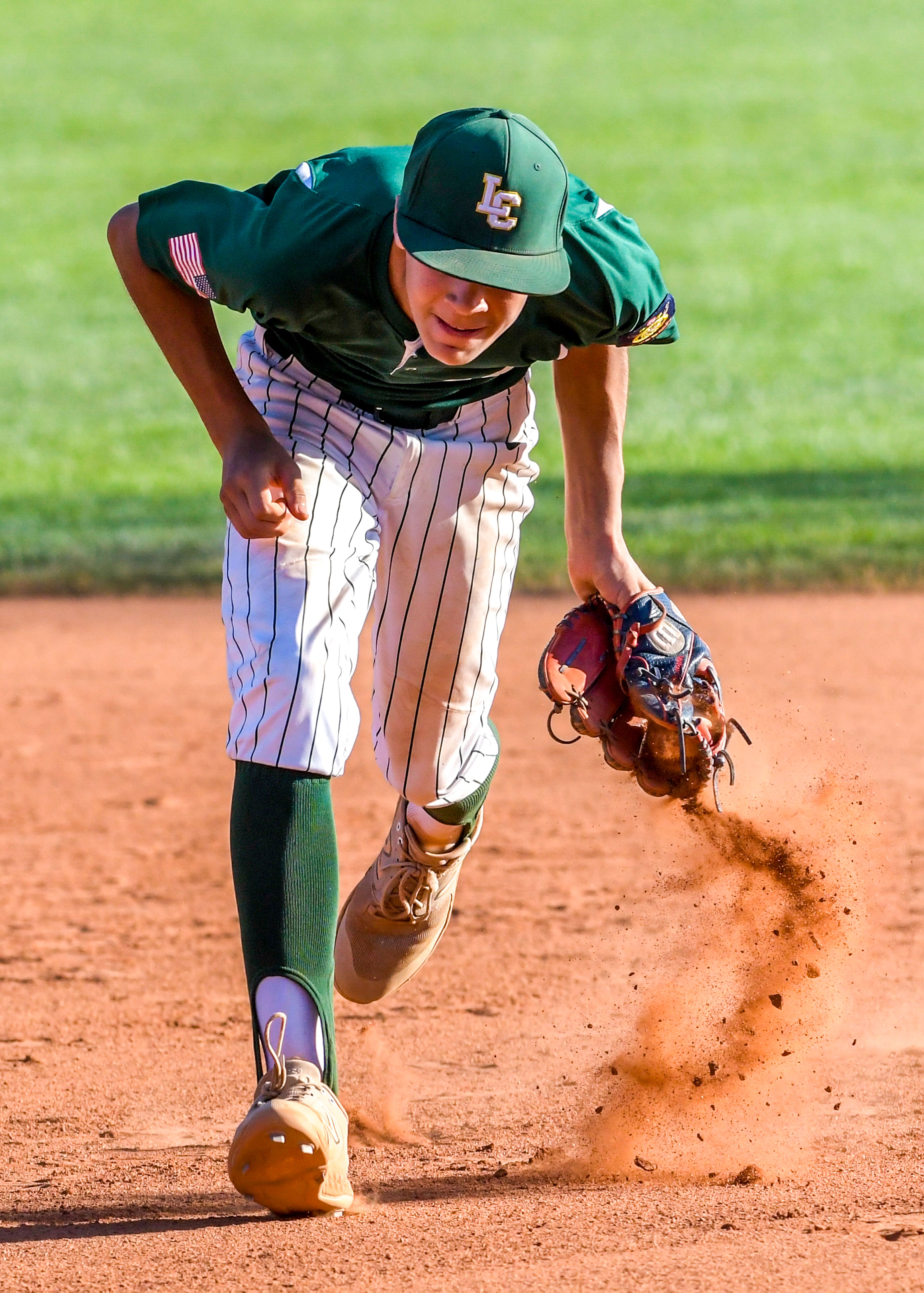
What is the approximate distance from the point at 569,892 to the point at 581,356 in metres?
1.74

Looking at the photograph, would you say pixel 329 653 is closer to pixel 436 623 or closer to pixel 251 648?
pixel 251 648

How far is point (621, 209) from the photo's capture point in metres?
17.8

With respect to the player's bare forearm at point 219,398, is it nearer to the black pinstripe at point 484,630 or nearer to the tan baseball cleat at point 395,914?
the black pinstripe at point 484,630

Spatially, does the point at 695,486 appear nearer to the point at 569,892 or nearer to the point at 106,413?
the point at 106,413

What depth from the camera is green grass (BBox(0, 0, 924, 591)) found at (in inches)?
334

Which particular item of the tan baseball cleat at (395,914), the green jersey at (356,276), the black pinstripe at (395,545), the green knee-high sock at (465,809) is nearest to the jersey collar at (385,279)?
the green jersey at (356,276)

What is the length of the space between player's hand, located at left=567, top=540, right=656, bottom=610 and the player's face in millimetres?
641

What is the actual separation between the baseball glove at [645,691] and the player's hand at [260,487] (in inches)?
25.5

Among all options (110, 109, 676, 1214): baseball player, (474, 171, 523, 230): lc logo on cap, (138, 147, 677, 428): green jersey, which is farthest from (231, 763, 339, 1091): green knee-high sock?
(474, 171, 523, 230): lc logo on cap

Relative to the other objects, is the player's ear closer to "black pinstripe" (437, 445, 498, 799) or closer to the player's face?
the player's face

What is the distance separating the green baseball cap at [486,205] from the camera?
2.48 meters

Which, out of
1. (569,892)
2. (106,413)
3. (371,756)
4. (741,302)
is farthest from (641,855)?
(741,302)

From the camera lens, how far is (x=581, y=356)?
309 cm

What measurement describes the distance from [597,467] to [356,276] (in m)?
0.67
